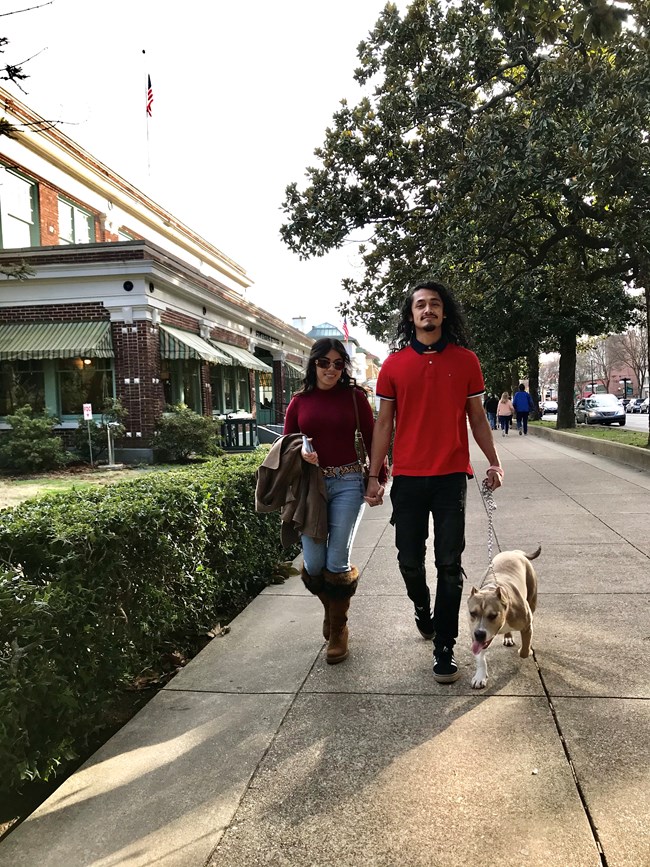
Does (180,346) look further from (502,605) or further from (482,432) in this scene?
(502,605)

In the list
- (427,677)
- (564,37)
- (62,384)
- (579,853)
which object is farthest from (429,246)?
(579,853)

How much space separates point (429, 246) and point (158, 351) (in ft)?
23.5

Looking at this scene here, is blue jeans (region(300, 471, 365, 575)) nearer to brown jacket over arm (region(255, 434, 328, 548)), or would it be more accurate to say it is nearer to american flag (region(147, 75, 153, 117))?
brown jacket over arm (region(255, 434, 328, 548))

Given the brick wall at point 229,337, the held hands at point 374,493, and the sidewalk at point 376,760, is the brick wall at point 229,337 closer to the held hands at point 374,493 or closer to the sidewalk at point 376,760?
the sidewalk at point 376,760

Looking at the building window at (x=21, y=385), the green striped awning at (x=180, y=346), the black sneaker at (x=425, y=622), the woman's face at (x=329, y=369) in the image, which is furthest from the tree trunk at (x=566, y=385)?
the woman's face at (x=329, y=369)

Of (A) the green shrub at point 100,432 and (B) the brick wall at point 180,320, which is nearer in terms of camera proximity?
(A) the green shrub at point 100,432

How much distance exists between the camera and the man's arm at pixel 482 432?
3557 mm

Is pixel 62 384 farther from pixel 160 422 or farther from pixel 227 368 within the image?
pixel 227 368

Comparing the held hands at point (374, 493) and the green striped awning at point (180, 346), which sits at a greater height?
the green striped awning at point (180, 346)

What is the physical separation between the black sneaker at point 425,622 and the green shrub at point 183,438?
40.7 ft

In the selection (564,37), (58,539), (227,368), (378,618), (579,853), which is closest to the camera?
(579,853)

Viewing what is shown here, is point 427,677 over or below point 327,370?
below

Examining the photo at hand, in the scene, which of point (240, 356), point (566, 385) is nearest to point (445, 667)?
point (240, 356)

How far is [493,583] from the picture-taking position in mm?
3434
